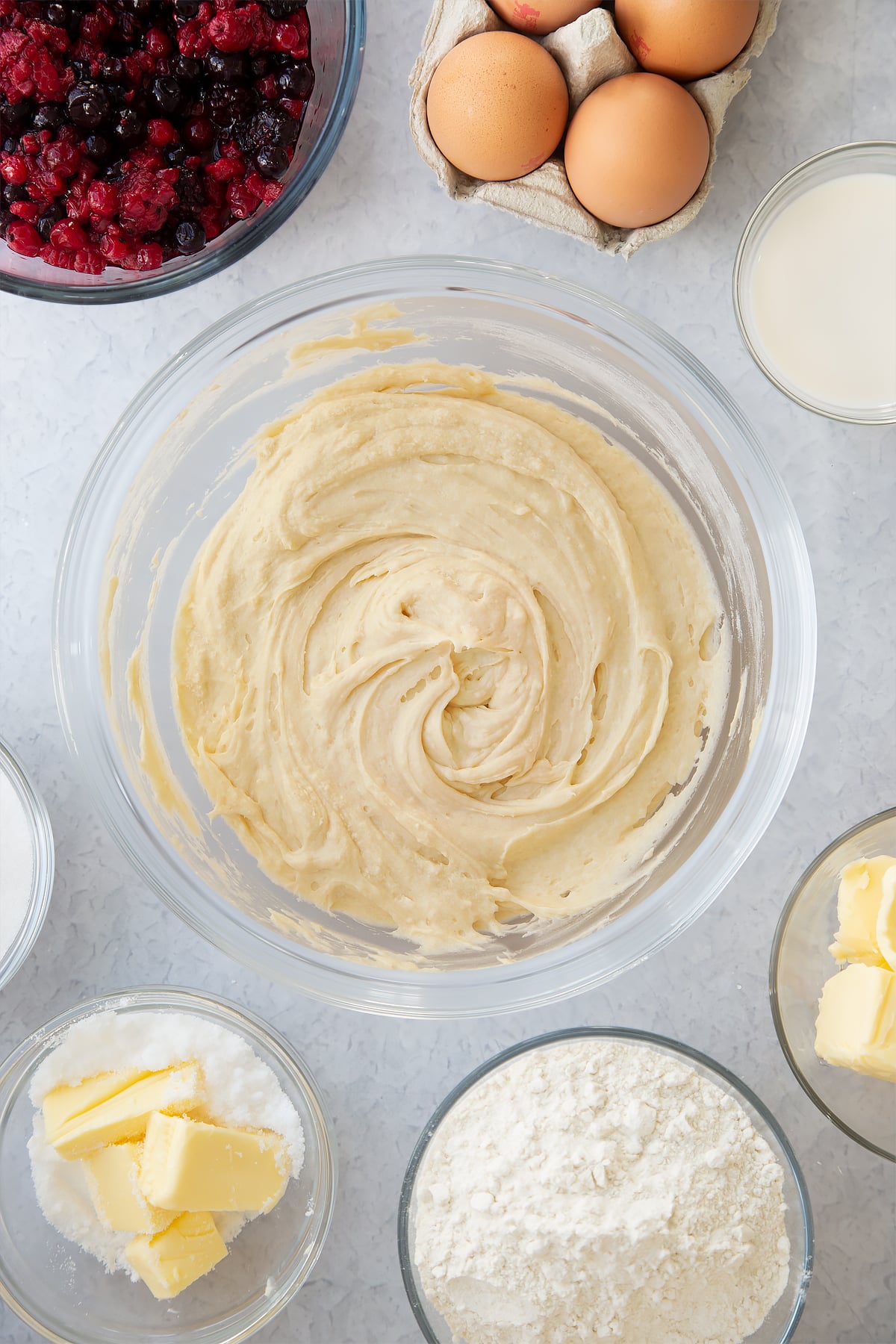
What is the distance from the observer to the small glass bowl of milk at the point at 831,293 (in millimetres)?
1923

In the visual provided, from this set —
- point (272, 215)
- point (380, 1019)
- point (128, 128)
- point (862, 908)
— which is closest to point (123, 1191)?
point (380, 1019)

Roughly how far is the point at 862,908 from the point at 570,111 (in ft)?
5.31

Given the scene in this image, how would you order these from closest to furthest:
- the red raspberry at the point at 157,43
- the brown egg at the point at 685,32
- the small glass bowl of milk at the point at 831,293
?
the brown egg at the point at 685,32
the red raspberry at the point at 157,43
the small glass bowl of milk at the point at 831,293

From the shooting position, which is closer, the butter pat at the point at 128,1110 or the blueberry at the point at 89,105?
the blueberry at the point at 89,105

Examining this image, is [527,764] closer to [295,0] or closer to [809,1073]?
[809,1073]

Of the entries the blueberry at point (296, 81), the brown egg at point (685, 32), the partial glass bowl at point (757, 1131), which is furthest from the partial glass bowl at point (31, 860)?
the brown egg at point (685, 32)

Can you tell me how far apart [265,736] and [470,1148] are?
90cm

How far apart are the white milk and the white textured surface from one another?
78 mm

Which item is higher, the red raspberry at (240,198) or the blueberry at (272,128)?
the blueberry at (272,128)

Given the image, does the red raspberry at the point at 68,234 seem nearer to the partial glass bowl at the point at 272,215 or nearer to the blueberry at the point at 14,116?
the partial glass bowl at the point at 272,215

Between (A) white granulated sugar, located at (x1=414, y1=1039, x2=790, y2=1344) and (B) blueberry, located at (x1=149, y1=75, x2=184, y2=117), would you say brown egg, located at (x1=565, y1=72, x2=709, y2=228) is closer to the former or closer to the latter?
(B) blueberry, located at (x1=149, y1=75, x2=184, y2=117)

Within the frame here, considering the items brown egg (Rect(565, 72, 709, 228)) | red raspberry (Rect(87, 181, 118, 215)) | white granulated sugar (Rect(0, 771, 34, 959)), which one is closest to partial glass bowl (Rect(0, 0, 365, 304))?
red raspberry (Rect(87, 181, 118, 215))

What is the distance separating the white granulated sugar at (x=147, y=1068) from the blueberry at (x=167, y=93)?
1.77 metres

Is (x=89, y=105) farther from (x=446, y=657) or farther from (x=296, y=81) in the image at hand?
(x=446, y=657)
